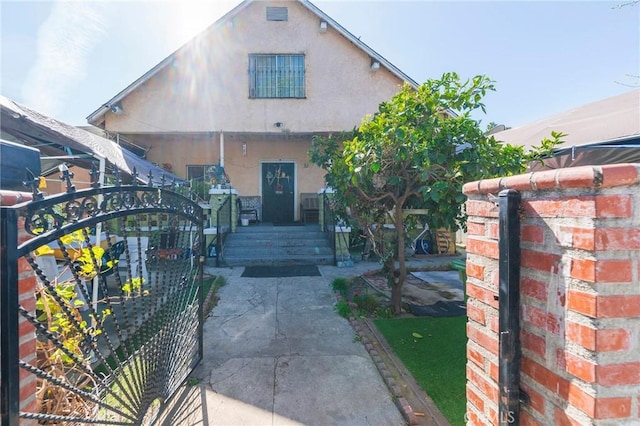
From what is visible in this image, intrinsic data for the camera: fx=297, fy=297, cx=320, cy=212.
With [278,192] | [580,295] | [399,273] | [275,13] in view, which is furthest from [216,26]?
[580,295]

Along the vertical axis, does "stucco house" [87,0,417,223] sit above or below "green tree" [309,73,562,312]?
above

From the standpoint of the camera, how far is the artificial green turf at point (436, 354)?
2.72m

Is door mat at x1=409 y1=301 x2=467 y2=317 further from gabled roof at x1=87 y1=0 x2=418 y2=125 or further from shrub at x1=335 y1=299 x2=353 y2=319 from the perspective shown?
gabled roof at x1=87 y1=0 x2=418 y2=125

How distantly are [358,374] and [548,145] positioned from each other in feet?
10.7

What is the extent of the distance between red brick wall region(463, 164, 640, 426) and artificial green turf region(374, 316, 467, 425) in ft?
5.72

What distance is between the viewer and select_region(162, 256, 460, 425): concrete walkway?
8.38 feet

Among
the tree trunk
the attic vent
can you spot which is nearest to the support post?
the tree trunk

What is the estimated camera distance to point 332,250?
7.92 m

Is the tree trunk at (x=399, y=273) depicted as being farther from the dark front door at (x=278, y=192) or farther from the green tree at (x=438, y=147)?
the dark front door at (x=278, y=192)

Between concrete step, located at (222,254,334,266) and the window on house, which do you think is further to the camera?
the window on house

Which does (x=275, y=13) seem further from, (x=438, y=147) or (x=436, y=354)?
(x=436, y=354)

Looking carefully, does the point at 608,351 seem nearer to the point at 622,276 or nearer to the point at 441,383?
the point at 622,276

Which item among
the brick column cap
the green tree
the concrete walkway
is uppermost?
the green tree

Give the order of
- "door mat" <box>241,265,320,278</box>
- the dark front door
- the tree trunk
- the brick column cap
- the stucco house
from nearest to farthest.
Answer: the brick column cap → the tree trunk → "door mat" <box>241,265,320,278</box> → the stucco house → the dark front door
